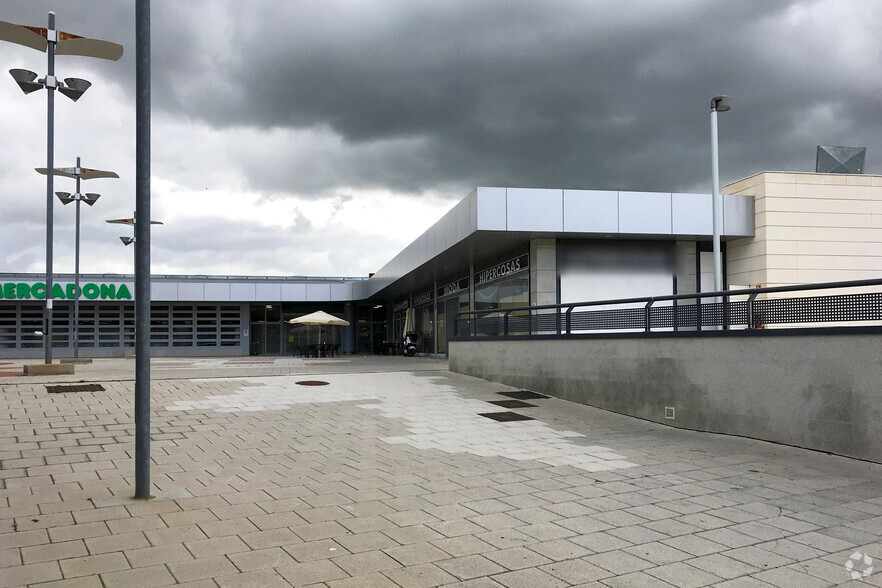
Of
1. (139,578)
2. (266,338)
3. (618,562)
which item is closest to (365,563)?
(139,578)

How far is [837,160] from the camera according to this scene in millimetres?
20391

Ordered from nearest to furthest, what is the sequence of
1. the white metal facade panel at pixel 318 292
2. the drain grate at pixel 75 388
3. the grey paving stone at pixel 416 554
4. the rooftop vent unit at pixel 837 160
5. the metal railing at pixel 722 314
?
the grey paving stone at pixel 416 554
the metal railing at pixel 722 314
the drain grate at pixel 75 388
the rooftop vent unit at pixel 837 160
the white metal facade panel at pixel 318 292

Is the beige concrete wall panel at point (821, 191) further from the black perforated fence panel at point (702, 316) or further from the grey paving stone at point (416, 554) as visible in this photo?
the grey paving stone at point (416, 554)

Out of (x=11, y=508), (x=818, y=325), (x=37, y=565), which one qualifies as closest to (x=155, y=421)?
(x=11, y=508)

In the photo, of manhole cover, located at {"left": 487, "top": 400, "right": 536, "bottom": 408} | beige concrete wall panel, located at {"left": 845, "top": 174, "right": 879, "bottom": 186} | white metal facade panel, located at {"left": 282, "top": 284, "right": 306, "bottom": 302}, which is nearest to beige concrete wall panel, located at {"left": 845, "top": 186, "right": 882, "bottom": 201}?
beige concrete wall panel, located at {"left": 845, "top": 174, "right": 879, "bottom": 186}

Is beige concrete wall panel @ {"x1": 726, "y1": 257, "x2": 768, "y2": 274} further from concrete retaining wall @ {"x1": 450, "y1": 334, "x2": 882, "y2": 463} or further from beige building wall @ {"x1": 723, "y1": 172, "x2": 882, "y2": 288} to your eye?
concrete retaining wall @ {"x1": 450, "y1": 334, "x2": 882, "y2": 463}

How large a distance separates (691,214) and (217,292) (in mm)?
29663

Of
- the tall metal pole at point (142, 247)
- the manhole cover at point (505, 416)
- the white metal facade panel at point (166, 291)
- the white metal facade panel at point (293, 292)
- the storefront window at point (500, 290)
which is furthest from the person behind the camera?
the white metal facade panel at point (293, 292)

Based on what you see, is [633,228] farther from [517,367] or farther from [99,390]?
[99,390]

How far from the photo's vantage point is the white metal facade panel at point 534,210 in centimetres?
1784

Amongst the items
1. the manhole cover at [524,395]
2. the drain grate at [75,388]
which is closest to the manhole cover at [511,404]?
the manhole cover at [524,395]

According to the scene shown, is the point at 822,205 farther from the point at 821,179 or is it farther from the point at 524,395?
the point at 524,395

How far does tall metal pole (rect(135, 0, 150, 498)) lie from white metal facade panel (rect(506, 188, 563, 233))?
12.5 meters

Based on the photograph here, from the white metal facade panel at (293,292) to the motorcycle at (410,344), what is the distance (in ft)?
35.9
